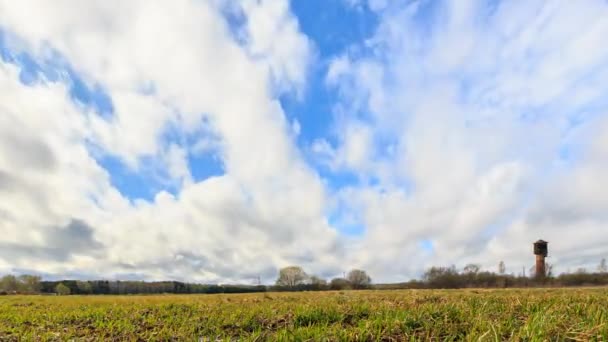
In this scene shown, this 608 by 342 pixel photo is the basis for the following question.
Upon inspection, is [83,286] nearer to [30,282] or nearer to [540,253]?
[30,282]

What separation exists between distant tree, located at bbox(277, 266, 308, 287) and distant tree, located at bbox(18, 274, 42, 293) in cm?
7397

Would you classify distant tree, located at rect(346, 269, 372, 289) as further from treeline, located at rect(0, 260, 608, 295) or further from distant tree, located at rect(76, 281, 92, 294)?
distant tree, located at rect(76, 281, 92, 294)

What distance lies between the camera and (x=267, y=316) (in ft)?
27.2

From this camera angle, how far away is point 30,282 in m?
109

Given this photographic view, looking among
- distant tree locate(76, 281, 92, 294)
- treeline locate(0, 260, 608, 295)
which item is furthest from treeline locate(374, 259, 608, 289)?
distant tree locate(76, 281, 92, 294)

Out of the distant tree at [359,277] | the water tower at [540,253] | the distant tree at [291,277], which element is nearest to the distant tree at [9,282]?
the distant tree at [291,277]

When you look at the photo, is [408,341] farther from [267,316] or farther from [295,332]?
[267,316]

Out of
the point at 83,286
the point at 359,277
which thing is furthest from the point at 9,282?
the point at 359,277

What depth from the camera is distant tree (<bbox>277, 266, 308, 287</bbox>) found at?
135 metres

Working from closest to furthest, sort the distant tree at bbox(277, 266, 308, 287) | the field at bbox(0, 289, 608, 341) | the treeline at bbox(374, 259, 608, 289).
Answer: the field at bbox(0, 289, 608, 341)
the treeline at bbox(374, 259, 608, 289)
the distant tree at bbox(277, 266, 308, 287)

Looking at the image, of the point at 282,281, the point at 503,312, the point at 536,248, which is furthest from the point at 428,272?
the point at 503,312

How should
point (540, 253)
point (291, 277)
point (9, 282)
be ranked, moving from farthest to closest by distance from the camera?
point (291, 277) → point (9, 282) → point (540, 253)

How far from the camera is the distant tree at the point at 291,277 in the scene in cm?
13525

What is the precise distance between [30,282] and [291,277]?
81.1 metres
